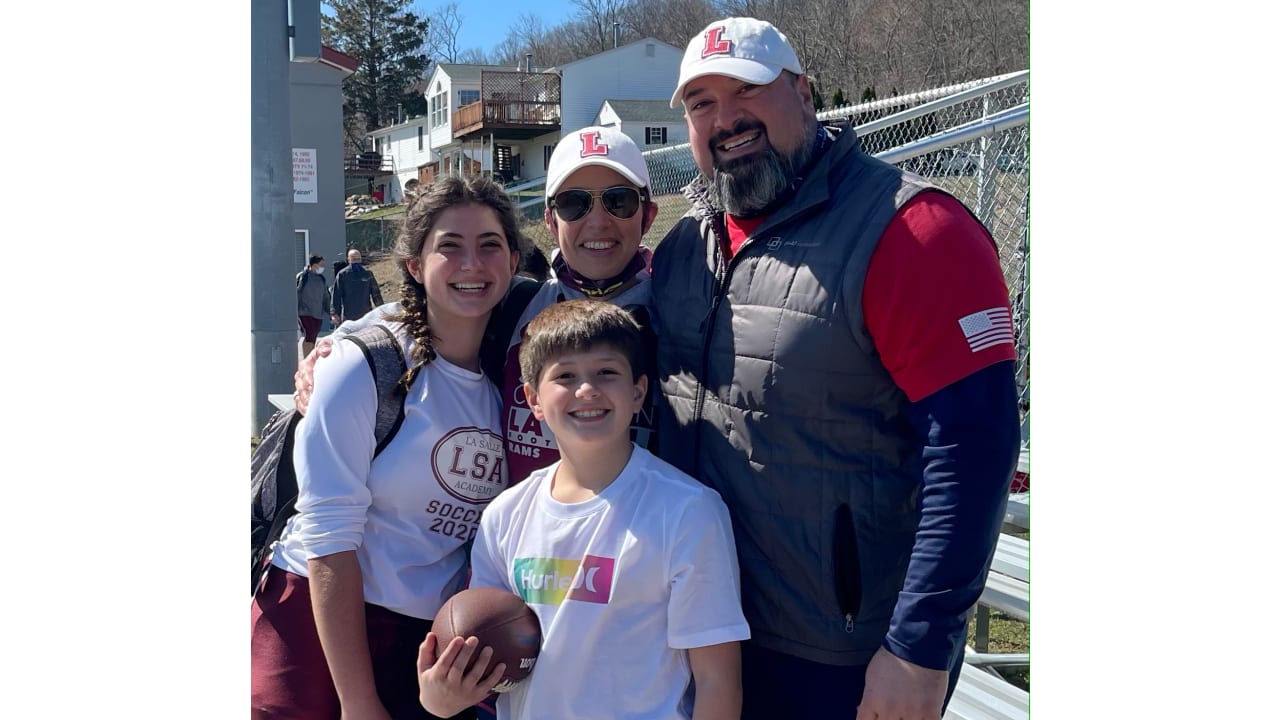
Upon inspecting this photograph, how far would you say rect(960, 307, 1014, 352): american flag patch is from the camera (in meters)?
1.93

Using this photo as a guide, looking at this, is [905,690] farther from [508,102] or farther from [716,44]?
[508,102]

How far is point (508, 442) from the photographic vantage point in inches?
99.0

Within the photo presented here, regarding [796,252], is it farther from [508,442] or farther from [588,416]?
[508,442]

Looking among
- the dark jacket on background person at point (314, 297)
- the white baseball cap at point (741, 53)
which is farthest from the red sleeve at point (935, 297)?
the dark jacket on background person at point (314, 297)

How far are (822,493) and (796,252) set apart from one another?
568 millimetres

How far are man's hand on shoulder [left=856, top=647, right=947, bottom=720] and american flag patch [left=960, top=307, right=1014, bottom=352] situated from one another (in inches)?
27.2

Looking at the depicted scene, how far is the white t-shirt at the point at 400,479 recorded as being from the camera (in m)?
2.27

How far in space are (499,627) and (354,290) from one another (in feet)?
27.4

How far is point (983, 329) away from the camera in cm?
194

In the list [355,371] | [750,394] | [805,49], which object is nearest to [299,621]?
[355,371]

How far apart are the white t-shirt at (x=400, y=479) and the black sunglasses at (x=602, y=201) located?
1.76 feet

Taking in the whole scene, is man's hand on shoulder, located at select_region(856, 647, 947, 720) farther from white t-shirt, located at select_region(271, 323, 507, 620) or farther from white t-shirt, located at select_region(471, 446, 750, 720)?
white t-shirt, located at select_region(271, 323, 507, 620)

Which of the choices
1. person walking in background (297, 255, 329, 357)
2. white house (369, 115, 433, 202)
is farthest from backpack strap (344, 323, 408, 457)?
white house (369, 115, 433, 202)

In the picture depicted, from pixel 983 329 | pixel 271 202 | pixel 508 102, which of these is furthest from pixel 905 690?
pixel 508 102
